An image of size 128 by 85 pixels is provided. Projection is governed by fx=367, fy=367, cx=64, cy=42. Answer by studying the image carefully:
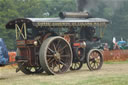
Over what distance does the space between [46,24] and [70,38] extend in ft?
6.47

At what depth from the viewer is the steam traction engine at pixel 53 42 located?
14.9 meters

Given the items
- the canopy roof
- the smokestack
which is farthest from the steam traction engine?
the smokestack

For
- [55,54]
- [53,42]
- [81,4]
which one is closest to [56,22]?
[53,42]

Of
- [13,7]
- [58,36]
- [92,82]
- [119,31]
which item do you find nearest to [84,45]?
[58,36]

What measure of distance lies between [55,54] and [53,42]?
0.55m

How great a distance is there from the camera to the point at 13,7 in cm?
5478

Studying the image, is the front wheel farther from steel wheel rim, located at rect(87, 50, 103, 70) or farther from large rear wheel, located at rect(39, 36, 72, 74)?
large rear wheel, located at rect(39, 36, 72, 74)

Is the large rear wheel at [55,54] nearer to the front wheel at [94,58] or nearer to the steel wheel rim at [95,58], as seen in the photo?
the front wheel at [94,58]

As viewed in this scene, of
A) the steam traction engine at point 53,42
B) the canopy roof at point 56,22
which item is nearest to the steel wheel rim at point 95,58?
the steam traction engine at point 53,42

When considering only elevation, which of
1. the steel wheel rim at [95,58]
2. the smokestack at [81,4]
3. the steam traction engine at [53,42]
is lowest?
the steel wheel rim at [95,58]

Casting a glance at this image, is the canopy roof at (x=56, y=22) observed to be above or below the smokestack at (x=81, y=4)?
below

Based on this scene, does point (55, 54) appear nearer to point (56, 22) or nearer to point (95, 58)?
point (56, 22)

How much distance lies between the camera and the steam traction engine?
1486 centimetres

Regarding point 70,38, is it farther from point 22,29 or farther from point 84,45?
point 22,29
